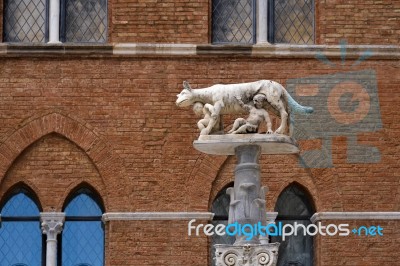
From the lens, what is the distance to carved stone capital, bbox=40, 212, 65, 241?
21609 millimetres

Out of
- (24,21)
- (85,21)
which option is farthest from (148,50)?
(24,21)

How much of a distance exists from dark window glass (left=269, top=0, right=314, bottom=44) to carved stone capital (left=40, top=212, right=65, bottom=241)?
12.6 feet

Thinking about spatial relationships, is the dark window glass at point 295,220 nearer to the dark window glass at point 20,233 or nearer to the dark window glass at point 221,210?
the dark window glass at point 221,210

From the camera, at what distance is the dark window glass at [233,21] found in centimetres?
2247

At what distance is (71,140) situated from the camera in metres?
21.8

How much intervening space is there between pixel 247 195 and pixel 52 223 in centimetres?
612

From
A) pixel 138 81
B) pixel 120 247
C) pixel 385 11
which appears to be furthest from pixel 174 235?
pixel 385 11

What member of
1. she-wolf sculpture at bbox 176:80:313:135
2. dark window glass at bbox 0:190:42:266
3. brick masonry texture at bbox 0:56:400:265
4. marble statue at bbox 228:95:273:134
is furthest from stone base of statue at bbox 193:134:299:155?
dark window glass at bbox 0:190:42:266

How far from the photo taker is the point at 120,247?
70.4ft

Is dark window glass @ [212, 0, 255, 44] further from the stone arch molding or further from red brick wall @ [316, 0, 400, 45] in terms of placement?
the stone arch molding

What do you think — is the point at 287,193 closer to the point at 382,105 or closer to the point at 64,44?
the point at 382,105

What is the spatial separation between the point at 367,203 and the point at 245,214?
232 inches

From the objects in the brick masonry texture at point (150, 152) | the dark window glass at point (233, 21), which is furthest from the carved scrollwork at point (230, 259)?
the dark window glass at point (233, 21)

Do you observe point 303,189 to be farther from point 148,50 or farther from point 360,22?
point 148,50
